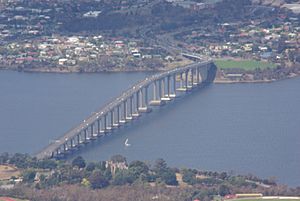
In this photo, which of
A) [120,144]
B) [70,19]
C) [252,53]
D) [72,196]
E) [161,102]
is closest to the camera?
[72,196]

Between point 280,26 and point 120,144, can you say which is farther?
point 280,26

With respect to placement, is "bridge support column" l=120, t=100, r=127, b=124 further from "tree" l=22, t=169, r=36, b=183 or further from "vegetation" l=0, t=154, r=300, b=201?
"tree" l=22, t=169, r=36, b=183

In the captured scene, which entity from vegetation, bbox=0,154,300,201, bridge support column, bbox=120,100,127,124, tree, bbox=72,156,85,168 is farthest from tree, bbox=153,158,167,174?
bridge support column, bbox=120,100,127,124

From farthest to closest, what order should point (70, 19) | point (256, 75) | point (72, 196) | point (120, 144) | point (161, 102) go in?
point (70, 19)
point (256, 75)
point (161, 102)
point (120, 144)
point (72, 196)

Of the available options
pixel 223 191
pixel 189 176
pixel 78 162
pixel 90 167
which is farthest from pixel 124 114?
pixel 223 191

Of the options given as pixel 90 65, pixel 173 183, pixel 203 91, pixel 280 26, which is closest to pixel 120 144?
pixel 173 183

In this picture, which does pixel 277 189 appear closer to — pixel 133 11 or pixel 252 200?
pixel 252 200

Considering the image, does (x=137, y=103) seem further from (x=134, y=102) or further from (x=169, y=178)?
(x=169, y=178)

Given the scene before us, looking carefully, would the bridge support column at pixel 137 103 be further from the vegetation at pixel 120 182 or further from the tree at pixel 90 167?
the tree at pixel 90 167
